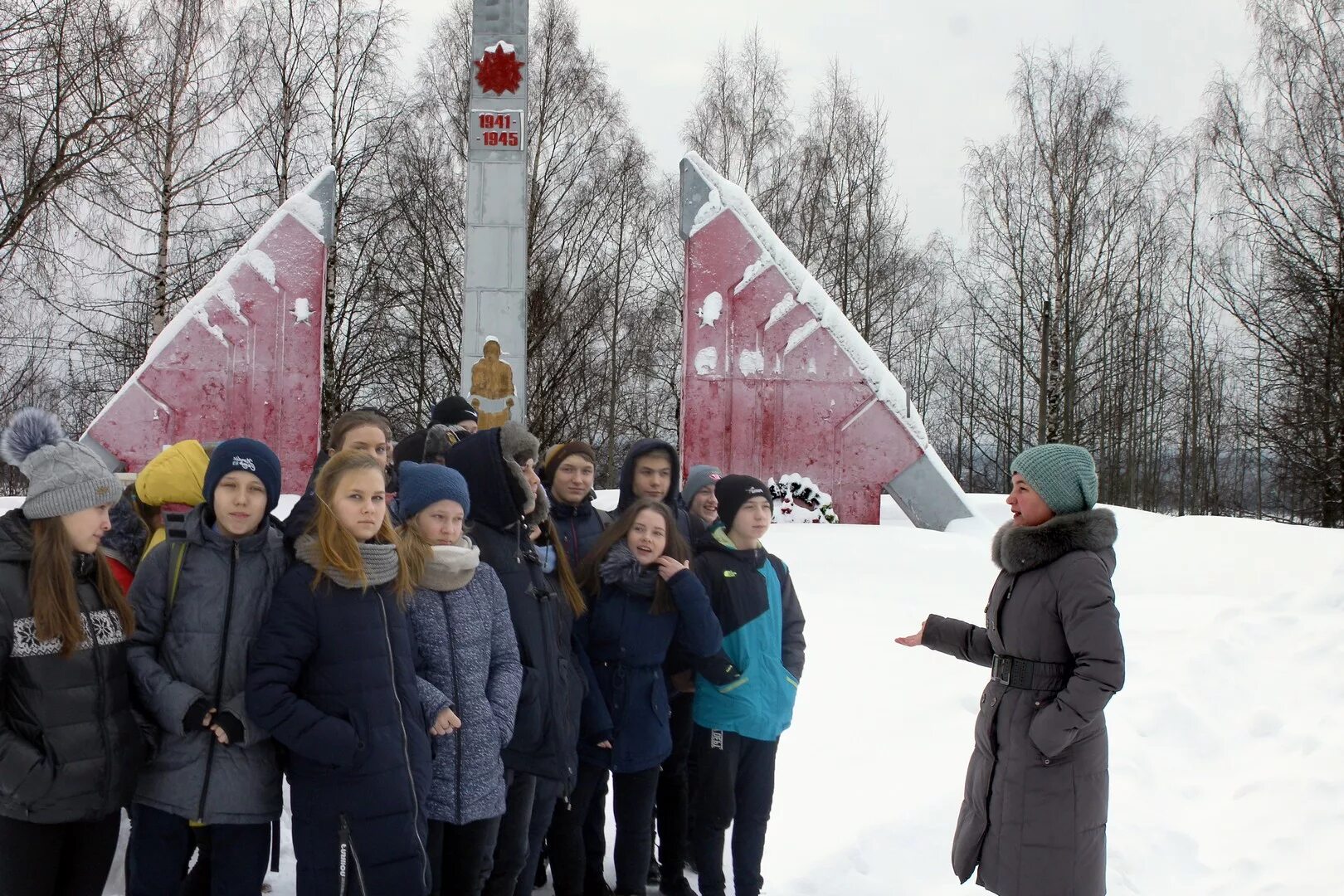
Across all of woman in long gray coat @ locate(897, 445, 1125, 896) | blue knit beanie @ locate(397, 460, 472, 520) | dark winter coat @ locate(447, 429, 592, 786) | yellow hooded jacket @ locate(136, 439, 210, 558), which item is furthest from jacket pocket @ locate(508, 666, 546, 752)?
woman in long gray coat @ locate(897, 445, 1125, 896)

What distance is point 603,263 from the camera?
18219 millimetres

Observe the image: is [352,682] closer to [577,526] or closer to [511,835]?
[511,835]

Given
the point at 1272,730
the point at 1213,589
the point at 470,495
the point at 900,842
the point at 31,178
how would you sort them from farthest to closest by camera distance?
the point at 31,178 < the point at 1213,589 < the point at 1272,730 < the point at 900,842 < the point at 470,495

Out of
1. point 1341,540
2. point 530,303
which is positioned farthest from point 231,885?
point 530,303

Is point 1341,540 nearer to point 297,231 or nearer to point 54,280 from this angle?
point 297,231

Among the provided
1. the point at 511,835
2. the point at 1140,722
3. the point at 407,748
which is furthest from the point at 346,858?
the point at 1140,722

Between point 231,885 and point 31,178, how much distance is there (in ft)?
28.1

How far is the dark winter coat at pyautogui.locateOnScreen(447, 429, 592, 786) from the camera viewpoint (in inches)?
109

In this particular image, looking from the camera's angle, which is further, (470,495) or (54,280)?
(54,280)

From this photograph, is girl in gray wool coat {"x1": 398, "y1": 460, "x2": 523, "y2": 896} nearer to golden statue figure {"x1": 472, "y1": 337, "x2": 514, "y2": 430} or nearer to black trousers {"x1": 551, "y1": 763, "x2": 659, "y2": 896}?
black trousers {"x1": 551, "y1": 763, "x2": 659, "y2": 896}

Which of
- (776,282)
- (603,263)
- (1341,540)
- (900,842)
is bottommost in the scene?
(900,842)

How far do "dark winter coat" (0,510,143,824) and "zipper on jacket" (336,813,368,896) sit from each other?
474mm

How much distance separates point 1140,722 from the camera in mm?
4922

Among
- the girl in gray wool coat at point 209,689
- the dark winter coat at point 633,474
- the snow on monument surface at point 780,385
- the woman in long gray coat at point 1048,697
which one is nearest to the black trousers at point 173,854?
the girl in gray wool coat at point 209,689
